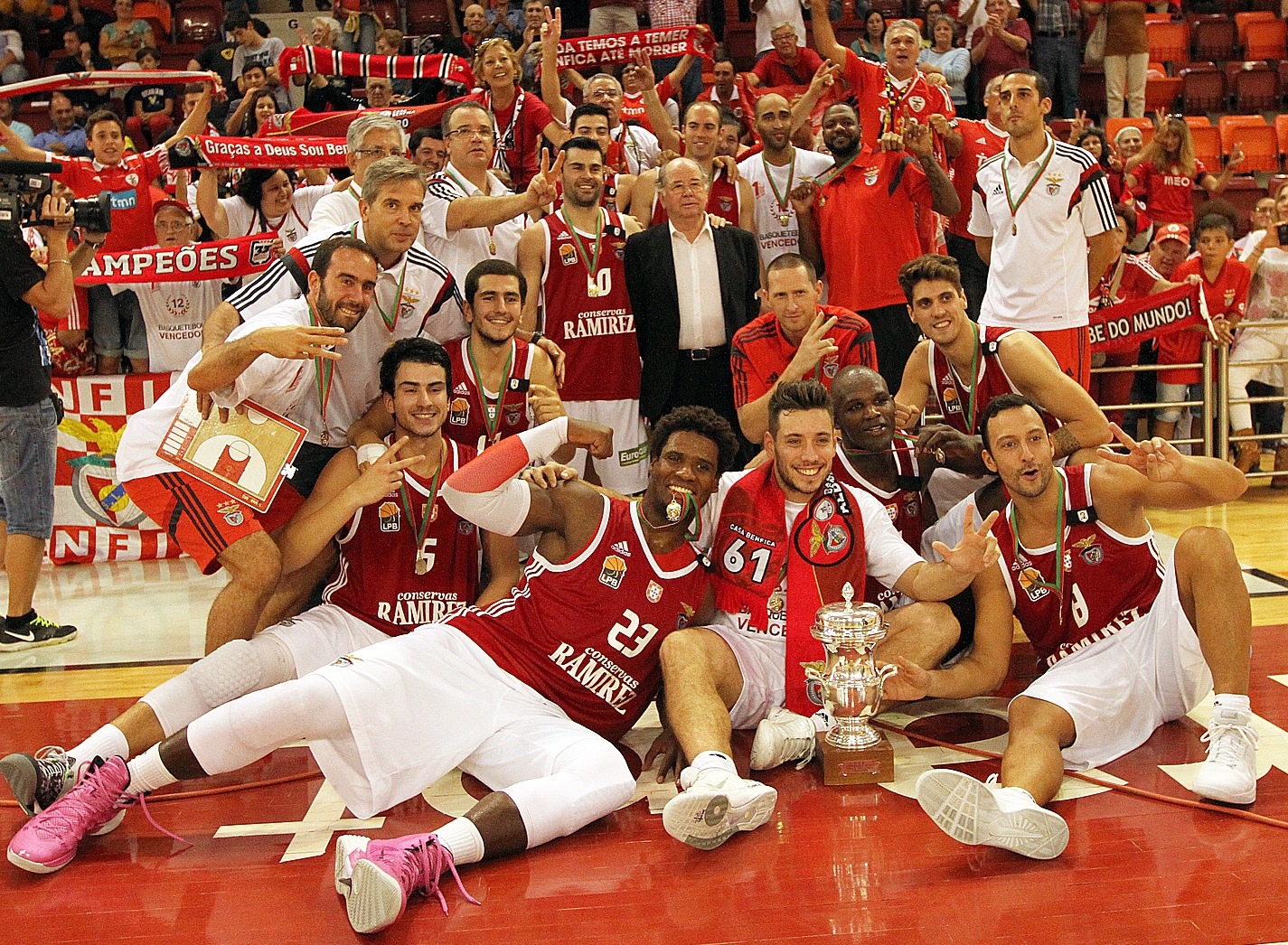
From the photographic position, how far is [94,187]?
8.27 meters

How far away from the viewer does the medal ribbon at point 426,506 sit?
15.1 feet

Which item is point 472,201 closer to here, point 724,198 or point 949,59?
point 724,198

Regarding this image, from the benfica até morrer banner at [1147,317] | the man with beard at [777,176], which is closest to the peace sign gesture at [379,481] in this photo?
the man with beard at [777,176]

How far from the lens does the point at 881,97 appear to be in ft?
24.1

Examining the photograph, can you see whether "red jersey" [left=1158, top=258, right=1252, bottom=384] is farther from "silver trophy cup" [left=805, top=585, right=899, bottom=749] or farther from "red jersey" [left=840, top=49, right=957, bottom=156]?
"silver trophy cup" [left=805, top=585, right=899, bottom=749]

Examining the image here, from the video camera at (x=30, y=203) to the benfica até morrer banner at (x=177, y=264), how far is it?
1634 mm

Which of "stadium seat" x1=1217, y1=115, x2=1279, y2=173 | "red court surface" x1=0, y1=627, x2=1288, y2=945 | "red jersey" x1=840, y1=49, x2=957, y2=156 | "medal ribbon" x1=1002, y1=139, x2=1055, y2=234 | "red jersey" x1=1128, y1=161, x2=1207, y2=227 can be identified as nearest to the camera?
"red court surface" x1=0, y1=627, x2=1288, y2=945

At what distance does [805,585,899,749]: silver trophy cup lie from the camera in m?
3.95

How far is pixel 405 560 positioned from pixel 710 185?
9.84ft

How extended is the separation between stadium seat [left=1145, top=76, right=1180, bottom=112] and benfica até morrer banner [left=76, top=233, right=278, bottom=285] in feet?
32.5

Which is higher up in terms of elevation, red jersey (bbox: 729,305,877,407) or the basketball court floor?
red jersey (bbox: 729,305,877,407)

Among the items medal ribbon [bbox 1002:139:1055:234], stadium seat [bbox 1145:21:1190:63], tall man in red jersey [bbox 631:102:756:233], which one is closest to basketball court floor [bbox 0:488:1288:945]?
medal ribbon [bbox 1002:139:1055:234]

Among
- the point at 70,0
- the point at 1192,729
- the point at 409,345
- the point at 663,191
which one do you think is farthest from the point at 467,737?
the point at 70,0

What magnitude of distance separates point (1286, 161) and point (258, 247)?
410 inches
